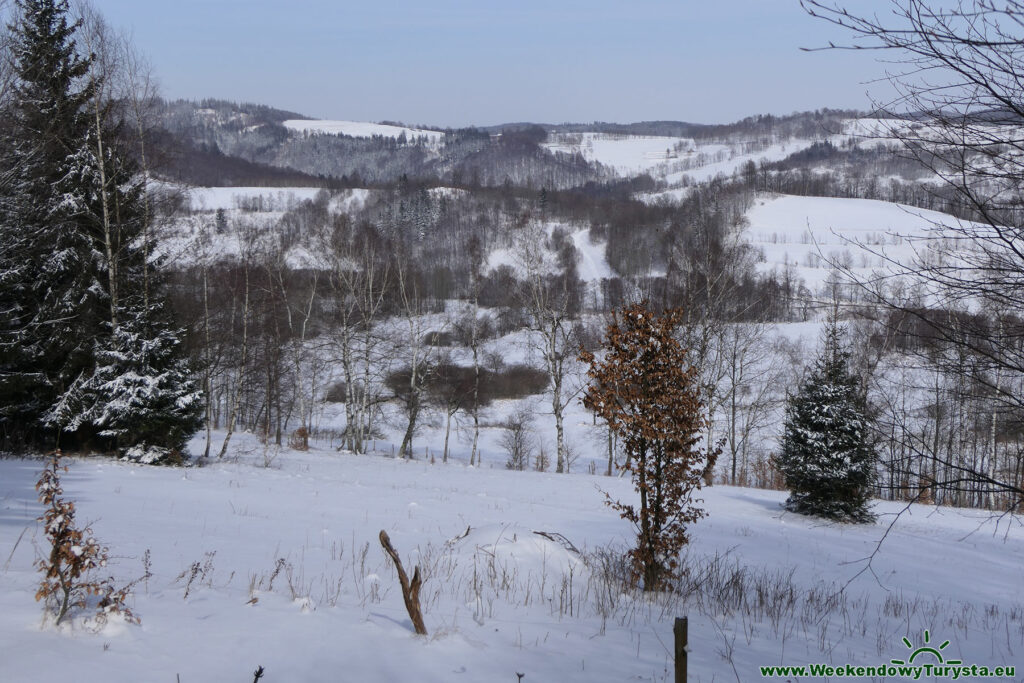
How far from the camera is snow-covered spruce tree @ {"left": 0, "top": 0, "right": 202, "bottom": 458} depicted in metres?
12.8

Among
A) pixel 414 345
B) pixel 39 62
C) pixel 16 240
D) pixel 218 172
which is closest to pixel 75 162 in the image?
pixel 39 62

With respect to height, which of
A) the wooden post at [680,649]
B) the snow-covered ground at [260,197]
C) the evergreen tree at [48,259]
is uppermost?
the snow-covered ground at [260,197]

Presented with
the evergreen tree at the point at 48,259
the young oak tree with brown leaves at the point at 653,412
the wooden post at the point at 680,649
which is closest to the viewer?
the wooden post at the point at 680,649

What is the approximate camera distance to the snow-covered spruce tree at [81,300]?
12812mm

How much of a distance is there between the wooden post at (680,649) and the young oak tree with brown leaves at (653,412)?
142 inches

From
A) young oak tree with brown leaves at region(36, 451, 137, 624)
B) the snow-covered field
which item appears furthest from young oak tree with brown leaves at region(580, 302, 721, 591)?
young oak tree with brown leaves at region(36, 451, 137, 624)

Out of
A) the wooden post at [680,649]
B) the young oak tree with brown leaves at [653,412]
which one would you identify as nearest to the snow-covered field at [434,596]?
the young oak tree with brown leaves at [653,412]

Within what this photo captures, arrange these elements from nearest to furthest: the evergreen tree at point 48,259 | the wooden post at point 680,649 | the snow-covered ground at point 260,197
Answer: the wooden post at point 680,649, the evergreen tree at point 48,259, the snow-covered ground at point 260,197

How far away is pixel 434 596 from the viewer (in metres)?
4.86

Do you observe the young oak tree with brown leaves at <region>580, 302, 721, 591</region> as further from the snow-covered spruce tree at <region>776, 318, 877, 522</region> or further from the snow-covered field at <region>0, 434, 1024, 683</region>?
the snow-covered spruce tree at <region>776, 318, 877, 522</region>

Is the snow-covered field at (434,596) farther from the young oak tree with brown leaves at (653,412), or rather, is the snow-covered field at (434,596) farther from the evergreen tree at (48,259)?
the evergreen tree at (48,259)

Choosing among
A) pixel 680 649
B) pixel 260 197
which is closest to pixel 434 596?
pixel 680 649

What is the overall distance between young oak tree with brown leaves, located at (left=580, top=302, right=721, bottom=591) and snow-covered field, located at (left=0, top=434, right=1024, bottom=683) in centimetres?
57

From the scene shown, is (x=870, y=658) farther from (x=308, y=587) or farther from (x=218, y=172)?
(x=218, y=172)
